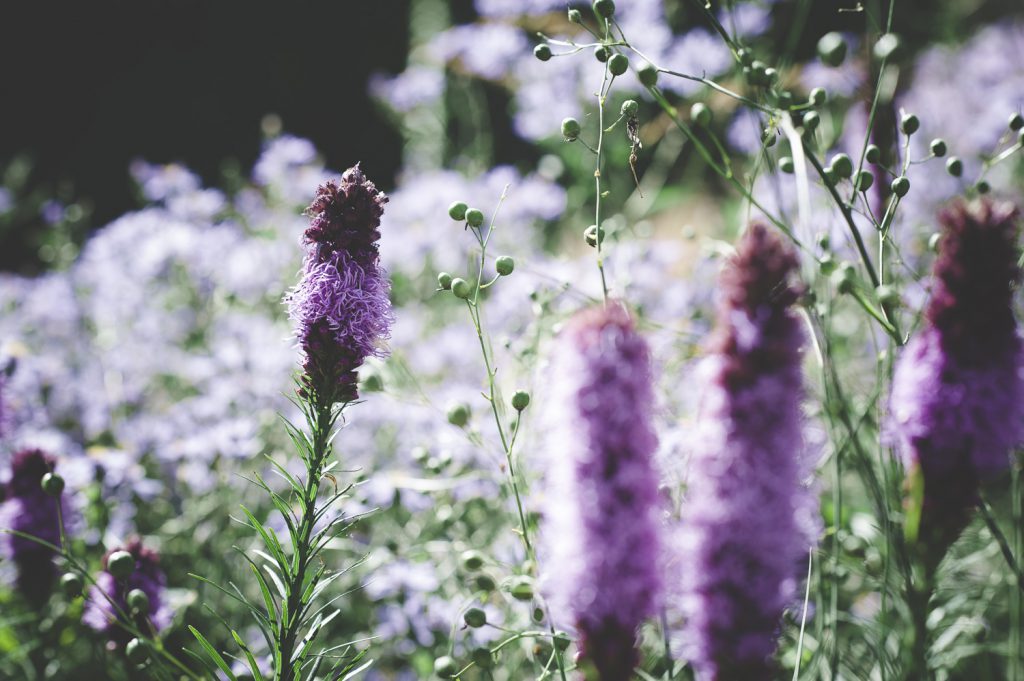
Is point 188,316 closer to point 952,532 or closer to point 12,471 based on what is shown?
point 12,471

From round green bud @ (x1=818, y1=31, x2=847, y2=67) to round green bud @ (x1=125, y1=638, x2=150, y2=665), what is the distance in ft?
3.90

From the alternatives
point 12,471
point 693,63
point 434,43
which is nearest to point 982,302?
point 12,471

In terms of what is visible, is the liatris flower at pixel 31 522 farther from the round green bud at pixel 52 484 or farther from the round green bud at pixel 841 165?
the round green bud at pixel 841 165

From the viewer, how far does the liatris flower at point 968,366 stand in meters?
0.76

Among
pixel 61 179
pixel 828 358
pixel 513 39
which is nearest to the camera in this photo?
pixel 828 358

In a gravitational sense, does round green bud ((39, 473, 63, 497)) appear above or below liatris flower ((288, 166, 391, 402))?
below

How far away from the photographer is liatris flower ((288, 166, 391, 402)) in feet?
3.28

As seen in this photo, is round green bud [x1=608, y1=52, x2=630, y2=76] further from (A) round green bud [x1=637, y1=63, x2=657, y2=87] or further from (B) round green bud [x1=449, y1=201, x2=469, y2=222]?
(B) round green bud [x1=449, y1=201, x2=469, y2=222]

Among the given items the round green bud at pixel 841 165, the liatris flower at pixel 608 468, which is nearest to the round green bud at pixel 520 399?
the liatris flower at pixel 608 468

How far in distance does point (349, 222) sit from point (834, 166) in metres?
0.63

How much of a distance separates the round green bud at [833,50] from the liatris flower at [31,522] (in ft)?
4.38

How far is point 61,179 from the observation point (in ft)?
16.6

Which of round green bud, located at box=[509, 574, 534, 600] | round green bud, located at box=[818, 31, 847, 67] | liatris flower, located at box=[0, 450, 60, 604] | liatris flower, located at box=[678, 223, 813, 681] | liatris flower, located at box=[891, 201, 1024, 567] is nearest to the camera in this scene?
liatris flower, located at box=[678, 223, 813, 681]

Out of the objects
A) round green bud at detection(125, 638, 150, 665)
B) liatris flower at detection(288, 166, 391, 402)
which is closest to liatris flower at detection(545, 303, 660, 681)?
liatris flower at detection(288, 166, 391, 402)
